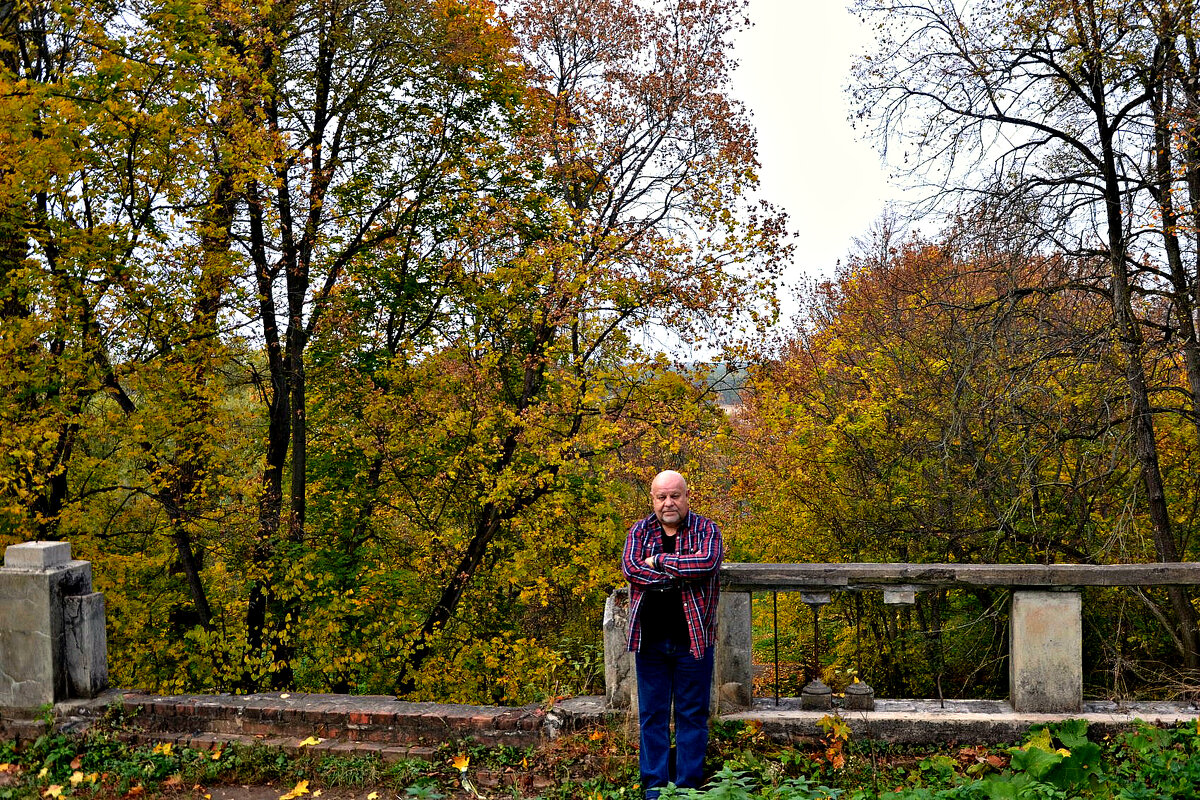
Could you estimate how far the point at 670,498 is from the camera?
169 inches

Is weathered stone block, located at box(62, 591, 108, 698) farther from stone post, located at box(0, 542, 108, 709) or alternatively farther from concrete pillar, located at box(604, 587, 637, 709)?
concrete pillar, located at box(604, 587, 637, 709)

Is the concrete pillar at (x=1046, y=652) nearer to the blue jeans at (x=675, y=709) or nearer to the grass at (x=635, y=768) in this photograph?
the grass at (x=635, y=768)

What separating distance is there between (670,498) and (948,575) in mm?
1753

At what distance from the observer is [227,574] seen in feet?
37.7

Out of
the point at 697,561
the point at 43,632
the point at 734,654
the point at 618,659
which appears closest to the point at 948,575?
the point at 734,654

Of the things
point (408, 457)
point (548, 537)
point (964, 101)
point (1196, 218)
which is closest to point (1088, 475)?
point (1196, 218)

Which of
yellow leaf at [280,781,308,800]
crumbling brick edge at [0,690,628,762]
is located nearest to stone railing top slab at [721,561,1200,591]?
crumbling brick edge at [0,690,628,762]

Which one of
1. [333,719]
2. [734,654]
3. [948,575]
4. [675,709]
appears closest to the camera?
[675,709]

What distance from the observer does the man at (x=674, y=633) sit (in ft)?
13.5

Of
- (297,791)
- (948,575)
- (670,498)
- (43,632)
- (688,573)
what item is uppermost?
(670,498)

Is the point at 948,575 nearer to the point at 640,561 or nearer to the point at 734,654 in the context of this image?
the point at 734,654

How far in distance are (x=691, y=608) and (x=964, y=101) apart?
775cm

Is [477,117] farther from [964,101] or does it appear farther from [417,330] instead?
[964,101]

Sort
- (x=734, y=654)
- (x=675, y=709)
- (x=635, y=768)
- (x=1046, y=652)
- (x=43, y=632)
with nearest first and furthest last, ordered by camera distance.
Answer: (x=675, y=709), (x=635, y=768), (x=1046, y=652), (x=734, y=654), (x=43, y=632)
